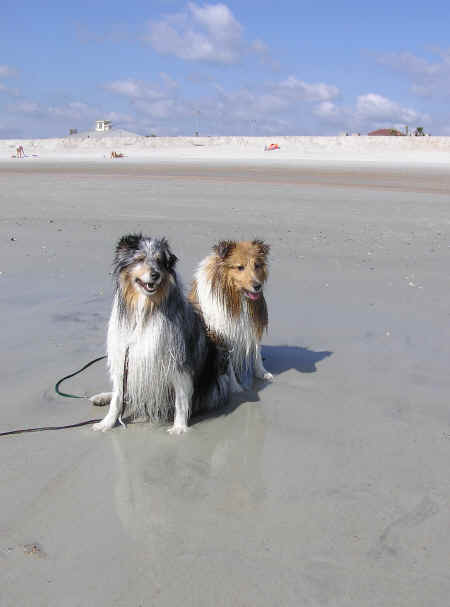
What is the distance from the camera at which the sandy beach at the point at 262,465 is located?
247 centimetres

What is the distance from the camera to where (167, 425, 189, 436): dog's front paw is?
387cm

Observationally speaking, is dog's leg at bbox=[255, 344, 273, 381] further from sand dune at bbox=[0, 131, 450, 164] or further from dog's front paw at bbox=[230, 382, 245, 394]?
sand dune at bbox=[0, 131, 450, 164]

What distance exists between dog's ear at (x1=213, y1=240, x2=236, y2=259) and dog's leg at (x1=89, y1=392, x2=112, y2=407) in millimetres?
1284

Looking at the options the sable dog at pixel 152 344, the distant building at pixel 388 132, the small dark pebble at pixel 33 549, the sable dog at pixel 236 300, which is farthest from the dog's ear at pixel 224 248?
the distant building at pixel 388 132

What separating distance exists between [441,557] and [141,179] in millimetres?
19666

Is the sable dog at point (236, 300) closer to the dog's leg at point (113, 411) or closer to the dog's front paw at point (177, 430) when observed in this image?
the dog's front paw at point (177, 430)

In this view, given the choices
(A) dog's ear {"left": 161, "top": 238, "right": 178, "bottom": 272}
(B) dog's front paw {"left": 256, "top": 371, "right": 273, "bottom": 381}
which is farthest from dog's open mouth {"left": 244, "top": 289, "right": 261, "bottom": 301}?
(A) dog's ear {"left": 161, "top": 238, "right": 178, "bottom": 272}

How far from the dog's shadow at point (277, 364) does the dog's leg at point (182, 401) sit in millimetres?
232

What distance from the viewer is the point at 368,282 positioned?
747 cm

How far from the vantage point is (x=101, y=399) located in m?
4.21

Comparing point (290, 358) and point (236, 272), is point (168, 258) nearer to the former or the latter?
point (236, 272)

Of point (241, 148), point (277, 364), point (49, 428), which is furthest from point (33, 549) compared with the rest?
point (241, 148)

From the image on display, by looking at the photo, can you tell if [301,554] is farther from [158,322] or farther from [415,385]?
[415,385]

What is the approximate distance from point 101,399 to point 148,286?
3.51ft
